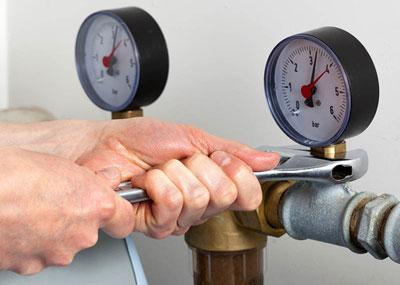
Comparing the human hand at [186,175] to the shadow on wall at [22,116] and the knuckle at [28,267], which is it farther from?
the shadow on wall at [22,116]

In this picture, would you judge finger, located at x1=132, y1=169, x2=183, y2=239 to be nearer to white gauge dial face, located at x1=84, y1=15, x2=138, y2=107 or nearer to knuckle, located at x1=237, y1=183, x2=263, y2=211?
knuckle, located at x1=237, y1=183, x2=263, y2=211

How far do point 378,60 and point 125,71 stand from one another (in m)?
0.24

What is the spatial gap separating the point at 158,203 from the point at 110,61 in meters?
0.26

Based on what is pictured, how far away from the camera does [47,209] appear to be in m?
0.55

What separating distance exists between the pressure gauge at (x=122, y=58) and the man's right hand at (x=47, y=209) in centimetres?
21

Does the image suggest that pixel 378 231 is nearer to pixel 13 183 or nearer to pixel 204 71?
pixel 13 183

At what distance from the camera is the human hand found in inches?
24.3

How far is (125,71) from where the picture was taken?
2.67 feet

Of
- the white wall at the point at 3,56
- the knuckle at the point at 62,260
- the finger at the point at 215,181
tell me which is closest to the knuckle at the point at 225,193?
the finger at the point at 215,181

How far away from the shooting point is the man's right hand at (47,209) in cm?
54

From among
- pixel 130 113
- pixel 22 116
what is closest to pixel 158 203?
pixel 130 113

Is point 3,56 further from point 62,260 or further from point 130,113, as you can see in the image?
point 62,260

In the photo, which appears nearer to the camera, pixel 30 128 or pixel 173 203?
pixel 173 203

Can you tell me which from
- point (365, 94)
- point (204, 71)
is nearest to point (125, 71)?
point (204, 71)
